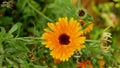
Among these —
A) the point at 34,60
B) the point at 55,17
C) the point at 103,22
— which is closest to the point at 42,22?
the point at 55,17

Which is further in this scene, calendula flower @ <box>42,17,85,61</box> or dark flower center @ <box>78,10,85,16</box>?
dark flower center @ <box>78,10,85,16</box>

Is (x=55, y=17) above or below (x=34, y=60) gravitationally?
above

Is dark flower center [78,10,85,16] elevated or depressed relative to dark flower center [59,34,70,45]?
elevated

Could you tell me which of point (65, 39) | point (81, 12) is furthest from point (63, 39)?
point (81, 12)

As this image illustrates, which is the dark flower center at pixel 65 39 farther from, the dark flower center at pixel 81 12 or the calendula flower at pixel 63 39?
the dark flower center at pixel 81 12

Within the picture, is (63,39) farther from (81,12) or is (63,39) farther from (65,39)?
(81,12)

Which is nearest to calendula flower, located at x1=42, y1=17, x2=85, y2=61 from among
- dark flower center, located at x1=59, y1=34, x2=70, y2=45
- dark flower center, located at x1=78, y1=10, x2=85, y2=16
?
dark flower center, located at x1=59, y1=34, x2=70, y2=45

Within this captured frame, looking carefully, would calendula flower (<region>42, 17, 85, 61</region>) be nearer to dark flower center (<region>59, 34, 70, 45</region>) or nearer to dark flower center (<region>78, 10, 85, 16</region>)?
dark flower center (<region>59, 34, 70, 45</region>)

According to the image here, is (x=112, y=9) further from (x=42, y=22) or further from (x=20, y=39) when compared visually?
(x=20, y=39)
